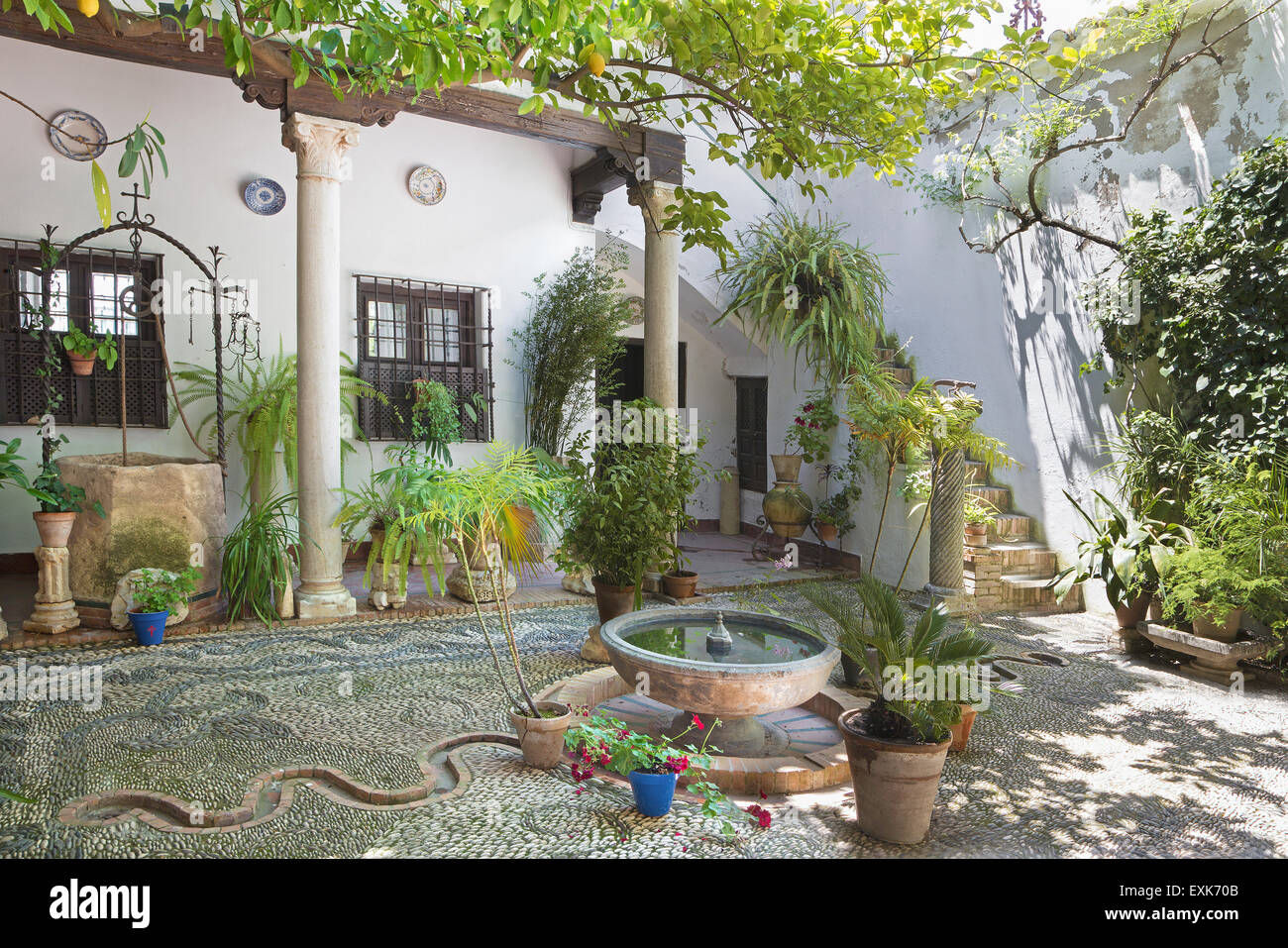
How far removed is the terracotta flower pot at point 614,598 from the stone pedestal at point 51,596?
328 centimetres

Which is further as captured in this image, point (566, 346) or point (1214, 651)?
point (566, 346)

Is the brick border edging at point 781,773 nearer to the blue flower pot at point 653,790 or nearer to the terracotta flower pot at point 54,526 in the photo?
the blue flower pot at point 653,790

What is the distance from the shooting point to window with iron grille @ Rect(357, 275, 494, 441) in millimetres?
7977

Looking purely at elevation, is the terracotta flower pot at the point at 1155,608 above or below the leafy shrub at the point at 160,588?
below

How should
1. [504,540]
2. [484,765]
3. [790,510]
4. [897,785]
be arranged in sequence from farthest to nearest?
[790,510] → [504,540] → [484,765] → [897,785]

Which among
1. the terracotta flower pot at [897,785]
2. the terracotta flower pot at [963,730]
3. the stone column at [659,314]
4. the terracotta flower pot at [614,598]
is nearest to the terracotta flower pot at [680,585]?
the stone column at [659,314]

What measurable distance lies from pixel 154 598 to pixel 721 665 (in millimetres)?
3787

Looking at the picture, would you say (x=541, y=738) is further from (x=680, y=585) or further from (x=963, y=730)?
(x=680, y=585)

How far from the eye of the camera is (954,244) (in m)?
8.09

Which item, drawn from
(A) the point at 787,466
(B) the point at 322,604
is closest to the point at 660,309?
(A) the point at 787,466

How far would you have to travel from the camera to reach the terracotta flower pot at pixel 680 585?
6.95 meters

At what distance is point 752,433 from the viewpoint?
10703 mm

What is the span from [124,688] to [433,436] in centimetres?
367
